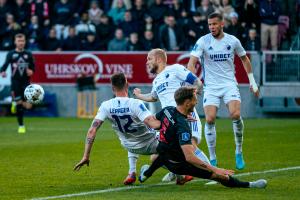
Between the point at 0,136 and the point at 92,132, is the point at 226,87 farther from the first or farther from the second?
the point at 0,136

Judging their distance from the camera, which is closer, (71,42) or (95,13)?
(71,42)

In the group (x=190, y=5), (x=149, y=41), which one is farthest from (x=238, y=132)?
(x=190, y=5)

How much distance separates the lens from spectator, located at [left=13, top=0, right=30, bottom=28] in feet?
104

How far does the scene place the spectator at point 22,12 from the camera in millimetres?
31569

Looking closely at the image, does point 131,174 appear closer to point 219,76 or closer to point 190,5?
point 219,76

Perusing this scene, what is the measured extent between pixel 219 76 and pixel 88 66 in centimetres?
1443

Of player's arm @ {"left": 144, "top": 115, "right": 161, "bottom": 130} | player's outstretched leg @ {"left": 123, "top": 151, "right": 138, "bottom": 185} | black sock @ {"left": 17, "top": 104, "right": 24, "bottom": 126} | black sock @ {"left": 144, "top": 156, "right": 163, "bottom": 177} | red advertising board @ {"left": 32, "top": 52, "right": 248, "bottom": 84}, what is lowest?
black sock @ {"left": 17, "top": 104, "right": 24, "bottom": 126}

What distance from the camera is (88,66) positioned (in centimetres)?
2961

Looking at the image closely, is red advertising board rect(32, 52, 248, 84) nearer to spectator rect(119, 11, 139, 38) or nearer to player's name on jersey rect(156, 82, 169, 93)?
spectator rect(119, 11, 139, 38)

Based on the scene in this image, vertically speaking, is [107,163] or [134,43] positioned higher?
[134,43]

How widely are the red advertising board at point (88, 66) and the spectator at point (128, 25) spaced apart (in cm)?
110

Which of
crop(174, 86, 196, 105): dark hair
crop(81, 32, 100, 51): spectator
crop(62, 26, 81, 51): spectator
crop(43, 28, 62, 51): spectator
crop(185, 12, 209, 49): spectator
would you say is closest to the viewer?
crop(174, 86, 196, 105): dark hair

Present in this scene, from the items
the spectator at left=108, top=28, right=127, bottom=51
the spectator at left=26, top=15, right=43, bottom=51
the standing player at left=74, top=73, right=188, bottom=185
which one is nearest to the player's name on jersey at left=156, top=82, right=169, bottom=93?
the standing player at left=74, top=73, right=188, bottom=185

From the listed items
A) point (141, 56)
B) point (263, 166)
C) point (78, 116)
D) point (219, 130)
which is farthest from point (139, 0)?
point (263, 166)
